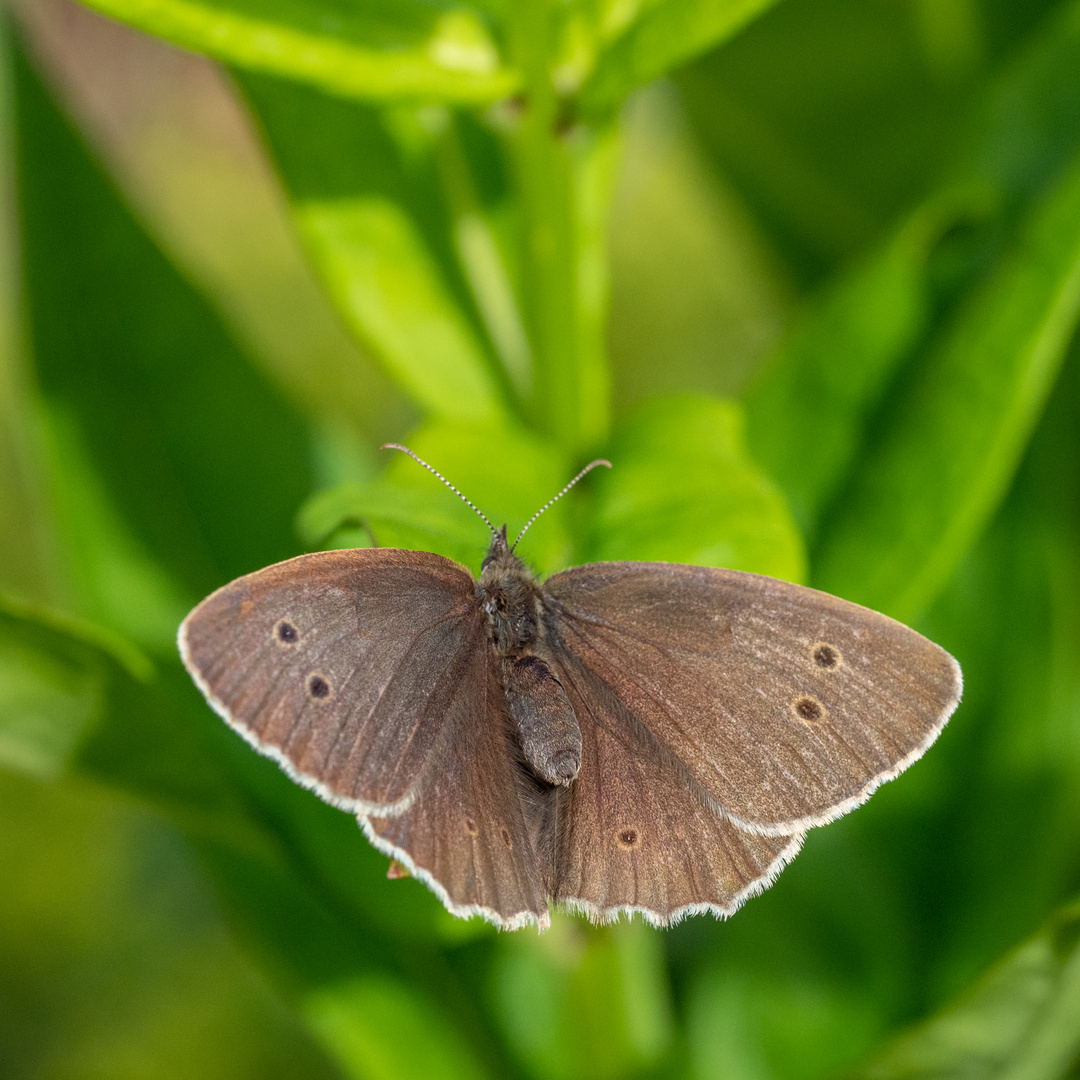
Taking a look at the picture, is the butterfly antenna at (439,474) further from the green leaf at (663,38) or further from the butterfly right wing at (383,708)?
the green leaf at (663,38)

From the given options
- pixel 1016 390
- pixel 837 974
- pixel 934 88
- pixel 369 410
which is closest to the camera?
pixel 1016 390

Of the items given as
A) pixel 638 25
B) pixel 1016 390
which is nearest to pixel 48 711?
pixel 638 25

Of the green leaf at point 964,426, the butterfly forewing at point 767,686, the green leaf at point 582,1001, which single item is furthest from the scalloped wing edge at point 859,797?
the green leaf at point 582,1001

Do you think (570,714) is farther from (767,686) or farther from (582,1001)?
(582,1001)

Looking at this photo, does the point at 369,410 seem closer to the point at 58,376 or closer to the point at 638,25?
the point at 58,376

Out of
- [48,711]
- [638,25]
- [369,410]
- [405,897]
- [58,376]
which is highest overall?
[638,25]

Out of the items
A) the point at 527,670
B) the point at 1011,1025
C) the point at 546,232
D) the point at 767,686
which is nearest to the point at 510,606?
the point at 527,670
